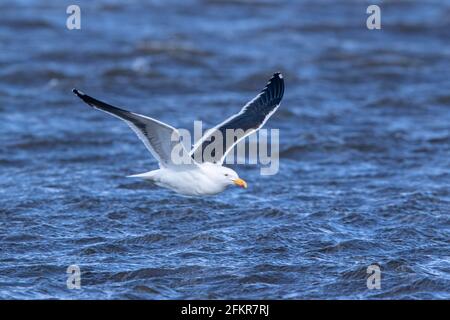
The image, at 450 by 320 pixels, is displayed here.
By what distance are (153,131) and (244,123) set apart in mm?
1451

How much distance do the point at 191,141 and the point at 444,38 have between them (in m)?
8.44

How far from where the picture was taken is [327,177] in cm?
1158

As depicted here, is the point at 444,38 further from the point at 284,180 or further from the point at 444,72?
the point at 284,180

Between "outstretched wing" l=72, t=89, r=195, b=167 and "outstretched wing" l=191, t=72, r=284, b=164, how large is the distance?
1.69ft

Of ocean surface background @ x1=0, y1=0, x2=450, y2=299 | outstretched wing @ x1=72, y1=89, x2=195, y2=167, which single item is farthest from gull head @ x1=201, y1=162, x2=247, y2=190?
ocean surface background @ x1=0, y1=0, x2=450, y2=299

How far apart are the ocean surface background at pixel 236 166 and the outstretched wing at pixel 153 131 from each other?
917mm

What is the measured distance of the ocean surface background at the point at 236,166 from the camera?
27.6 ft

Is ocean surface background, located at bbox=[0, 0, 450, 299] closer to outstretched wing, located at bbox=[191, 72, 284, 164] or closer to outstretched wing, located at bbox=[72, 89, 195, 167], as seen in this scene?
outstretched wing, located at bbox=[191, 72, 284, 164]

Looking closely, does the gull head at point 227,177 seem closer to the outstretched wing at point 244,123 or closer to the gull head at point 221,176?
the gull head at point 221,176

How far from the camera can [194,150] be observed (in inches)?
355

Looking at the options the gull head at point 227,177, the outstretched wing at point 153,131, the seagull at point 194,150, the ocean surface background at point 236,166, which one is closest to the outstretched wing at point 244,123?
the seagull at point 194,150

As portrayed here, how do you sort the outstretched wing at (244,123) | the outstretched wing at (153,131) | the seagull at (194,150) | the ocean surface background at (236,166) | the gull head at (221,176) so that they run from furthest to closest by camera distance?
the outstretched wing at (244,123) < the gull head at (221,176) < the ocean surface background at (236,166) < the seagull at (194,150) < the outstretched wing at (153,131)

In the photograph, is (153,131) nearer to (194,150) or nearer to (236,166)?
(194,150)
